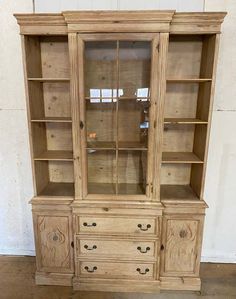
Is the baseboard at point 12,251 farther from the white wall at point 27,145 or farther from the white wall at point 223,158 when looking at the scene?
the white wall at point 223,158

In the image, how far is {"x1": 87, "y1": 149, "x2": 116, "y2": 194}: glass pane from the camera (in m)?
1.92

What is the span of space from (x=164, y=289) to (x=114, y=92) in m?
1.68

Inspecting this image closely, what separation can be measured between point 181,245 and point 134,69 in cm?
144

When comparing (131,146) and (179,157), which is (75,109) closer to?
(131,146)

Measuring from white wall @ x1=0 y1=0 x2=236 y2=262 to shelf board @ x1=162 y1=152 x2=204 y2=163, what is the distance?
11.4 inches

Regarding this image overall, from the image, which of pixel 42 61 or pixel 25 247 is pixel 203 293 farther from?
pixel 42 61

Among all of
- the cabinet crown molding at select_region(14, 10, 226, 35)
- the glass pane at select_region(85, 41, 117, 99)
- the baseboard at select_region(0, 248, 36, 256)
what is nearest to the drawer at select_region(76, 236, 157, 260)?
the baseboard at select_region(0, 248, 36, 256)

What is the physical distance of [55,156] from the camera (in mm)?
1988

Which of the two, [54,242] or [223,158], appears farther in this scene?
[223,158]

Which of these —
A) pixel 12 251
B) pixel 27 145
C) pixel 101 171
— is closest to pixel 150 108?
pixel 101 171

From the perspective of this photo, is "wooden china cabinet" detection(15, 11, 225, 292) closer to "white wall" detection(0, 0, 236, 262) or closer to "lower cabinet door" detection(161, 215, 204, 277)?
"lower cabinet door" detection(161, 215, 204, 277)

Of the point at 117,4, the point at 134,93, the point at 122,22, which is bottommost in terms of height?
the point at 134,93

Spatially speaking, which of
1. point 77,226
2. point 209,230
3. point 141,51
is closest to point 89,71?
point 141,51

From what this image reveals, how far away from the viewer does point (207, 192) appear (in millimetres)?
2242
